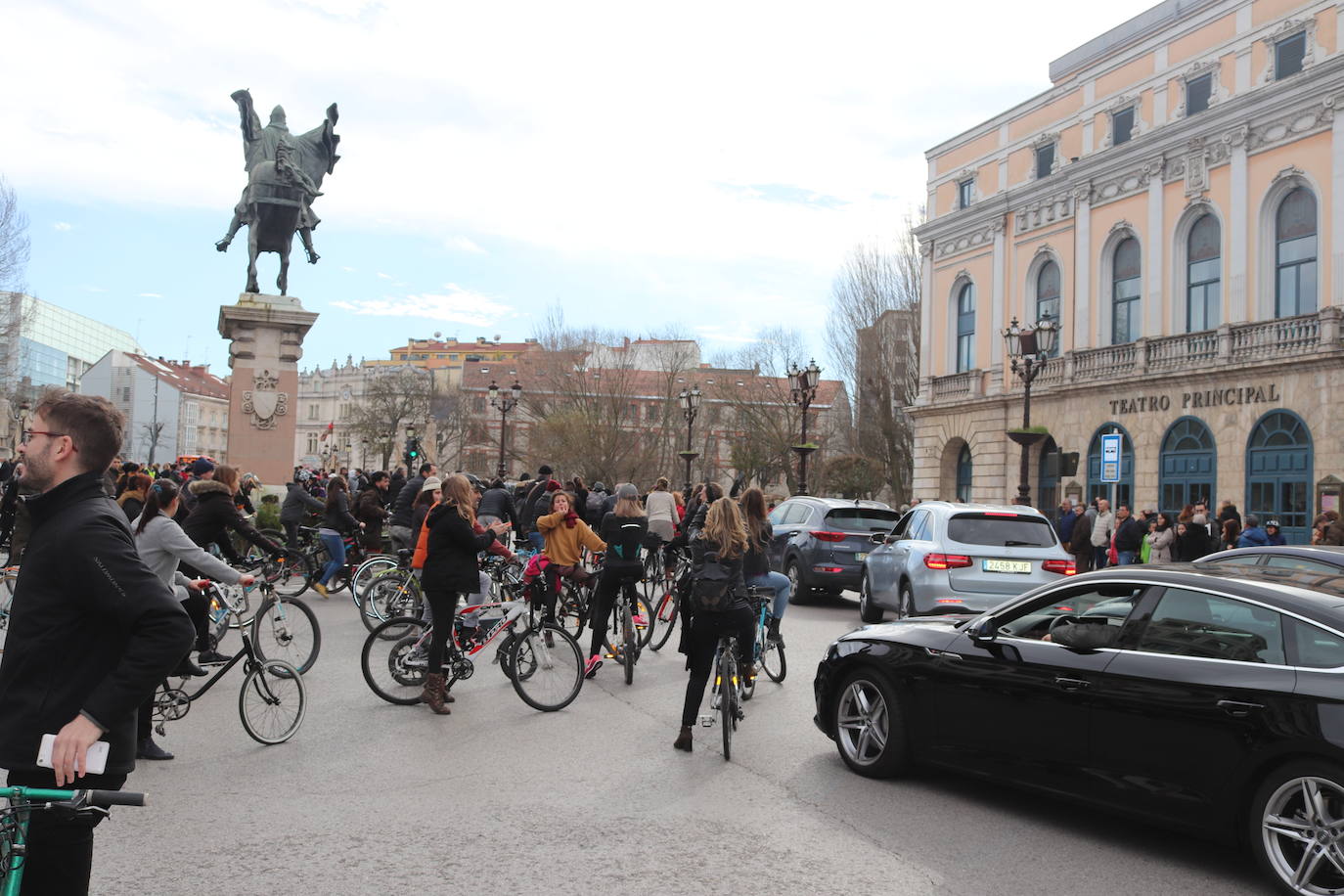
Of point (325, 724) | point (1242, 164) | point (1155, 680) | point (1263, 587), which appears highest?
point (1242, 164)

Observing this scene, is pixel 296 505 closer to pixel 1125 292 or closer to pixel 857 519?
pixel 857 519

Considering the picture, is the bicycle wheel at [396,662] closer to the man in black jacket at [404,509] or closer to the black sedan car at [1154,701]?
the black sedan car at [1154,701]

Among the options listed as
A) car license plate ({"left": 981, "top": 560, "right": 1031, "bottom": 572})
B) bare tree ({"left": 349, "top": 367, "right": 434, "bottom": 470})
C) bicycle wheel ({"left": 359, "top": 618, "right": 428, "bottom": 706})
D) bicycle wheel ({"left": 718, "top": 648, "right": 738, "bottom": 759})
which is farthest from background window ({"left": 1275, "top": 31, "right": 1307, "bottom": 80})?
bare tree ({"left": 349, "top": 367, "right": 434, "bottom": 470})

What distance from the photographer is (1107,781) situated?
5.95m

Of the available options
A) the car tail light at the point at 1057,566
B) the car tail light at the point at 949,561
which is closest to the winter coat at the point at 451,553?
the car tail light at the point at 949,561

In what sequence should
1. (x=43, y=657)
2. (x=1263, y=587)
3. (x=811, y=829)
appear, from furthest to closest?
(x=811, y=829)
(x=1263, y=587)
(x=43, y=657)

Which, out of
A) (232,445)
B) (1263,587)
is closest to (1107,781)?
(1263,587)

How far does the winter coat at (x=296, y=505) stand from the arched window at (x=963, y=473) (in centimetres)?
2840

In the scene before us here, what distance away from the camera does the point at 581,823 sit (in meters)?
6.27

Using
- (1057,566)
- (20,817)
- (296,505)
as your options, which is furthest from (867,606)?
(20,817)

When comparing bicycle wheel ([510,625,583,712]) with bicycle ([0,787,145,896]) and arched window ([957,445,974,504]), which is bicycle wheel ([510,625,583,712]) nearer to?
bicycle ([0,787,145,896])

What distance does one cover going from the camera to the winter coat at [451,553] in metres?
9.23

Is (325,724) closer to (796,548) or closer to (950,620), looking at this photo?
(950,620)

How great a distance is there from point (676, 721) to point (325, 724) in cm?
258
